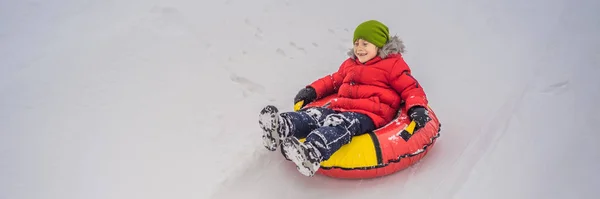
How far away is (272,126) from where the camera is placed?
2627mm

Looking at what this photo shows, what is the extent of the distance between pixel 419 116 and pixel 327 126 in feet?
1.75

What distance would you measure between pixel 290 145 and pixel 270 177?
0.55 meters

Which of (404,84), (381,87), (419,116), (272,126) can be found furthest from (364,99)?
(272,126)

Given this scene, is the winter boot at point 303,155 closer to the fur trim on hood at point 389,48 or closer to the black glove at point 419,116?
the black glove at point 419,116

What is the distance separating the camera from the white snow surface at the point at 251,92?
2811mm

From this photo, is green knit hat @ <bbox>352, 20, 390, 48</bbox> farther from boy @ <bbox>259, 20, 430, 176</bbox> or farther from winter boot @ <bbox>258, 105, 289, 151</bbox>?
winter boot @ <bbox>258, 105, 289, 151</bbox>

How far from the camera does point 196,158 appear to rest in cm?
307

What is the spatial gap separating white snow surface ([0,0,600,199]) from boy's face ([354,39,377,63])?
2.40 feet

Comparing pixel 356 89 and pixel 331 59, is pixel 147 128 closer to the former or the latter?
pixel 356 89

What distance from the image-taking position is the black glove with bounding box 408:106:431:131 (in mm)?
2820

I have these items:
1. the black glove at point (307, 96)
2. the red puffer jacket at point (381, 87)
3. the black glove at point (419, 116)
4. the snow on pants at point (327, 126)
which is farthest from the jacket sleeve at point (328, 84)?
the black glove at point (419, 116)

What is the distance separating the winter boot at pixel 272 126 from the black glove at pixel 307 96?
653 mm

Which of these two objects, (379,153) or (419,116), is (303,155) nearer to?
(379,153)

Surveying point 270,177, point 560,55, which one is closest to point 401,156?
point 270,177
